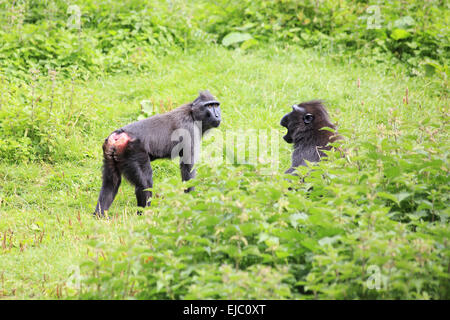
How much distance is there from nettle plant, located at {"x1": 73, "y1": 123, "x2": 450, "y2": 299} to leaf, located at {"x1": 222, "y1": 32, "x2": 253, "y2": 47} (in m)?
6.91

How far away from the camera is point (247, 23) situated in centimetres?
1098

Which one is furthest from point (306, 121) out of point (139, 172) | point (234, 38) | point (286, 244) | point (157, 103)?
point (234, 38)

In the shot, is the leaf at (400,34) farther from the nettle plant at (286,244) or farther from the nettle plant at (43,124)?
the nettle plant at (286,244)

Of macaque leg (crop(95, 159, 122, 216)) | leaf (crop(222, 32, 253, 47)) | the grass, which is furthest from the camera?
leaf (crop(222, 32, 253, 47))

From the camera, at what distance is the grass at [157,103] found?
16.4ft

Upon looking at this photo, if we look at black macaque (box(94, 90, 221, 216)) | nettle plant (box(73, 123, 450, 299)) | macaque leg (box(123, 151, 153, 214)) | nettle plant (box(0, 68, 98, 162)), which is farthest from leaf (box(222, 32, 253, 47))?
nettle plant (box(73, 123, 450, 299))

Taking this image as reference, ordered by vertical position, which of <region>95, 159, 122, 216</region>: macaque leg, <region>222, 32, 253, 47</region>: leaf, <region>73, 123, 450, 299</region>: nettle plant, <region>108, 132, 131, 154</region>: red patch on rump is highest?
<region>222, 32, 253, 47</region>: leaf

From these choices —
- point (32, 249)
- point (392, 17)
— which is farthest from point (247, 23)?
point (32, 249)

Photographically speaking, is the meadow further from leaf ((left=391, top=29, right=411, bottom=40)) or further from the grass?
leaf ((left=391, top=29, right=411, bottom=40))

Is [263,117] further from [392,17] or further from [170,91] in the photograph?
[392,17]

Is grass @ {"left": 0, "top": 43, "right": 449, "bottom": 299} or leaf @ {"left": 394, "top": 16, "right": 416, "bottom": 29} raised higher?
leaf @ {"left": 394, "top": 16, "right": 416, "bottom": 29}

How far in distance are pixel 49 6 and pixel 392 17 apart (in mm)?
6658

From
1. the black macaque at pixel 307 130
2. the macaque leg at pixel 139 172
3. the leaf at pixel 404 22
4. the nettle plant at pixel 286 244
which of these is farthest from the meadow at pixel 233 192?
the leaf at pixel 404 22

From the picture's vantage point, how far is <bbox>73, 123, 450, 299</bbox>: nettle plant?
10.1 feet
